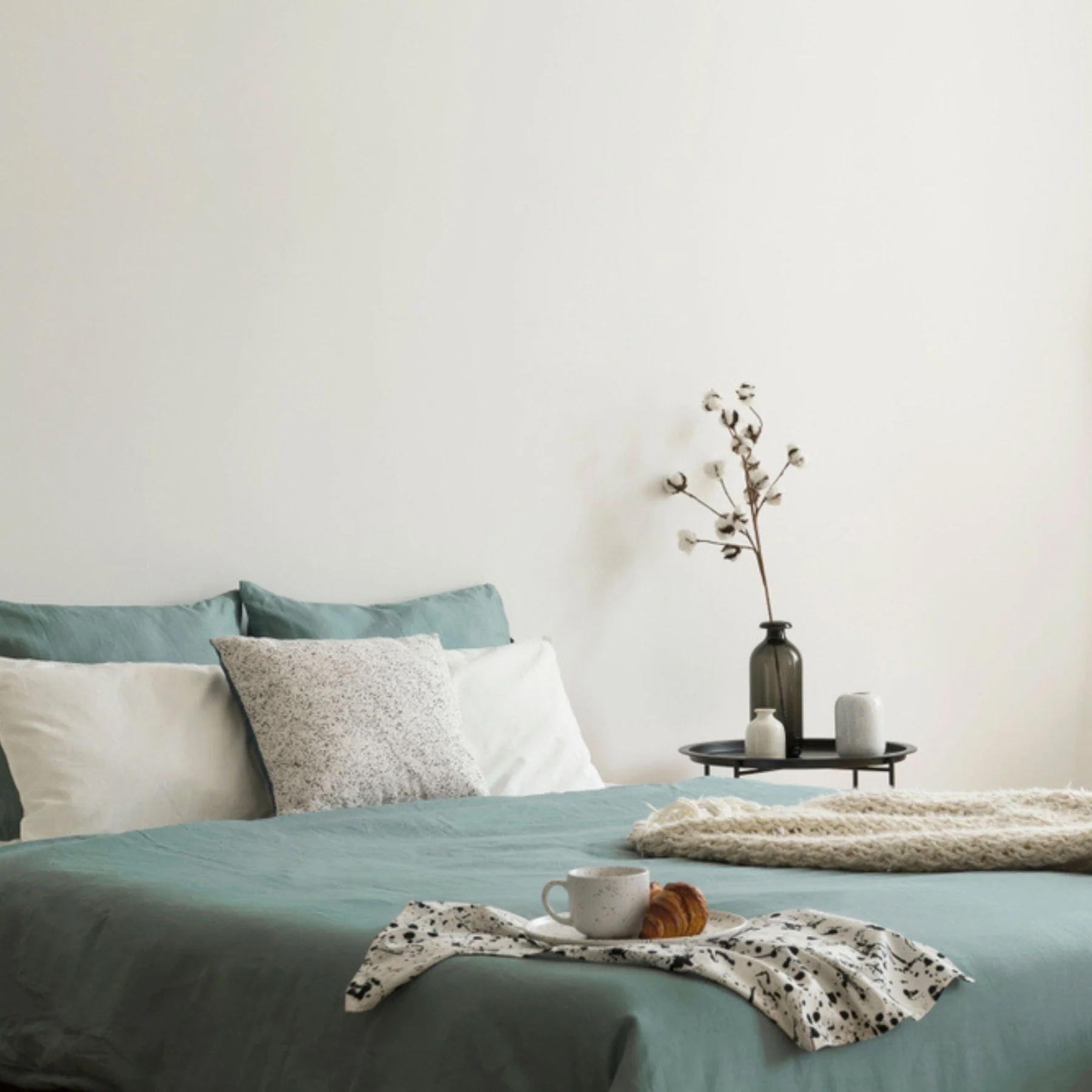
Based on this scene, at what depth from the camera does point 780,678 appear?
379 cm

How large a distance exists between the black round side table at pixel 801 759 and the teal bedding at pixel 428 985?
123cm

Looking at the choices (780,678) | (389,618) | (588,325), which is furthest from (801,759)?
(588,325)

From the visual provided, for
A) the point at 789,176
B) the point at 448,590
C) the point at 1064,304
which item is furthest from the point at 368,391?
the point at 1064,304

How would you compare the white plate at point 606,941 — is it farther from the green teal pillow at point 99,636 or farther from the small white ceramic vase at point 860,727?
the small white ceramic vase at point 860,727

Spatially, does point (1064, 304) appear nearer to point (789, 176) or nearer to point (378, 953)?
point (789, 176)

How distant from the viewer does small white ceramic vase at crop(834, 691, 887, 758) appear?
144 inches

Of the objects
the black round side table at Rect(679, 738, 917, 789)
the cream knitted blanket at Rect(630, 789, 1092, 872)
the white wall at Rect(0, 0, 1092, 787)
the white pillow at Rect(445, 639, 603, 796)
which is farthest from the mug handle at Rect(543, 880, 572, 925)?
the black round side table at Rect(679, 738, 917, 789)

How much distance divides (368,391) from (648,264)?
960mm

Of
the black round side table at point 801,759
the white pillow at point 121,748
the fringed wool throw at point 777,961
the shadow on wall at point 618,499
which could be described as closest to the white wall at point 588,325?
the shadow on wall at point 618,499

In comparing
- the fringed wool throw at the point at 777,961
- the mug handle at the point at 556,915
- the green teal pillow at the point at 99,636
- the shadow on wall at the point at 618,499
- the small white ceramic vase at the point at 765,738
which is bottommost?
the small white ceramic vase at the point at 765,738

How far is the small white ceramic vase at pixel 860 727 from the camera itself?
144 inches

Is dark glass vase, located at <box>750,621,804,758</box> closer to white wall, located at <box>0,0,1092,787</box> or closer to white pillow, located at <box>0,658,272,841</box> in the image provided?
white wall, located at <box>0,0,1092,787</box>

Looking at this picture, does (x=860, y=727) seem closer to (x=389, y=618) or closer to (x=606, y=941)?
(x=389, y=618)

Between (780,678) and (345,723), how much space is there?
1443 mm
